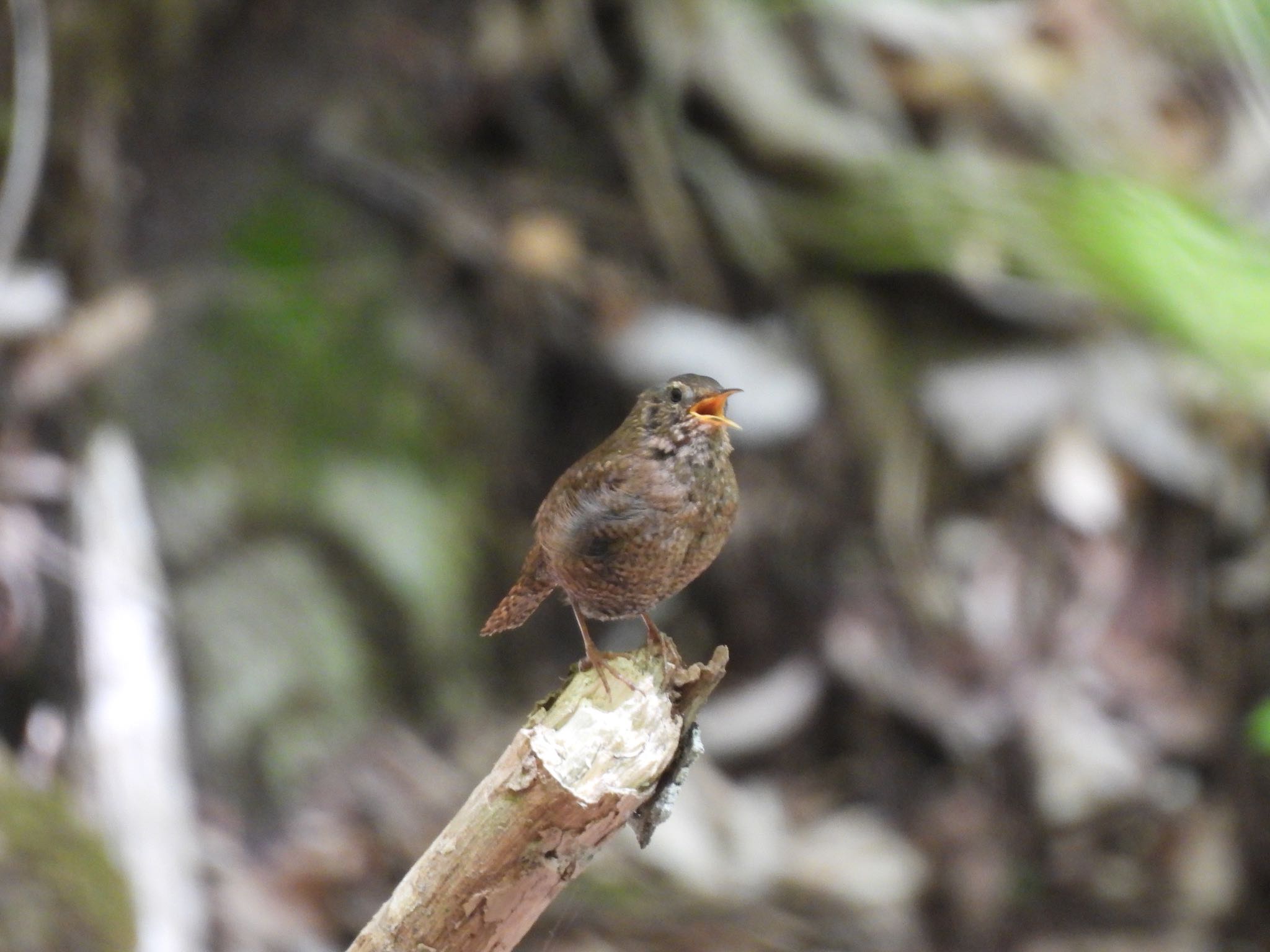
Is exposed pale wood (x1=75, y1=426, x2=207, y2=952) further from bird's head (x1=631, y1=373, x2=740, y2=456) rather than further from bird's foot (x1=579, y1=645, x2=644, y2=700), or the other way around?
bird's head (x1=631, y1=373, x2=740, y2=456)

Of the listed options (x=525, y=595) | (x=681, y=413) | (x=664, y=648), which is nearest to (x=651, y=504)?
(x=681, y=413)

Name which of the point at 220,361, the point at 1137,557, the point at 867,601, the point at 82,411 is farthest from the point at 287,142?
the point at 1137,557

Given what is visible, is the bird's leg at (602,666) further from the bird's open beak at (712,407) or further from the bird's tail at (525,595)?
the bird's open beak at (712,407)

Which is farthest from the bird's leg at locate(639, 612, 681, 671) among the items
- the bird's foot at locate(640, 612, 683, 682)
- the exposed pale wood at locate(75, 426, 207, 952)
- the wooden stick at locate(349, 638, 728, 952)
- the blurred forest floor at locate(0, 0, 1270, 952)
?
the exposed pale wood at locate(75, 426, 207, 952)

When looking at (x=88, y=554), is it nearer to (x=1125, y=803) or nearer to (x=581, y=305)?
(x=581, y=305)

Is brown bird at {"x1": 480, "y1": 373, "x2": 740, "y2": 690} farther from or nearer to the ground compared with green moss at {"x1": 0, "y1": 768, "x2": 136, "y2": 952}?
farther from the ground

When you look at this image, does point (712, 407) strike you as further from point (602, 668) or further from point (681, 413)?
point (602, 668)
